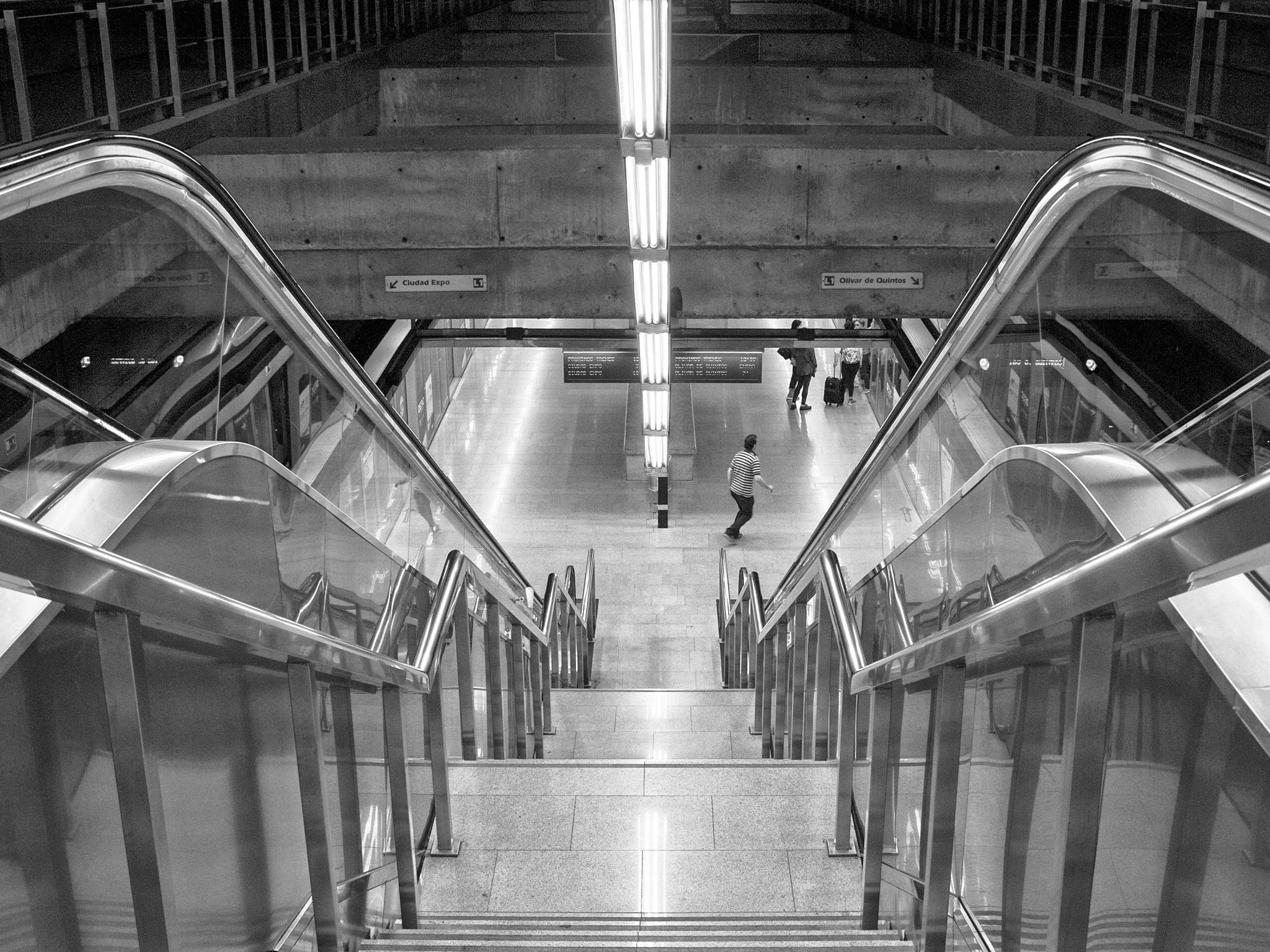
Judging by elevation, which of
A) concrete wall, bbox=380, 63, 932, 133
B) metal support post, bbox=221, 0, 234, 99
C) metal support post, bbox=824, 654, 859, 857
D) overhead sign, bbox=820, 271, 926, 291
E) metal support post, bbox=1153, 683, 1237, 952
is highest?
metal support post, bbox=221, 0, 234, 99

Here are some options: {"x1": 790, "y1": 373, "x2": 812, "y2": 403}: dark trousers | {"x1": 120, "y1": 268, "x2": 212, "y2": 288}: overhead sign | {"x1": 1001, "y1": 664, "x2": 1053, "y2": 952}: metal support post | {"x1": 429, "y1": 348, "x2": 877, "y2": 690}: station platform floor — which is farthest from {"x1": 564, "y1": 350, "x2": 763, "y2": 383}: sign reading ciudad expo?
{"x1": 1001, "y1": 664, "x2": 1053, "y2": 952}: metal support post

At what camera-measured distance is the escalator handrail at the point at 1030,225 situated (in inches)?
67.4

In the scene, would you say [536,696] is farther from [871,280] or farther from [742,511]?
[742,511]

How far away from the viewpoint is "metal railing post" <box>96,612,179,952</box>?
59.6 inches

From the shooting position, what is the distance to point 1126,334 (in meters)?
3.13

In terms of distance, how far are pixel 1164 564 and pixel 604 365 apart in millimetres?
11722

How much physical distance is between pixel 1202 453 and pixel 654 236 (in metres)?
5.40

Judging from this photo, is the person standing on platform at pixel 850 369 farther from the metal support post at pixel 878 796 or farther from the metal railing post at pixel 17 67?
the metal support post at pixel 878 796

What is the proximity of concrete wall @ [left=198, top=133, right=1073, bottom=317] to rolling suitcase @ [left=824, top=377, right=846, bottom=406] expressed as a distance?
330 inches

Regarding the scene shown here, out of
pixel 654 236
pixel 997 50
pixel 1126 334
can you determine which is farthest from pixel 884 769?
pixel 997 50

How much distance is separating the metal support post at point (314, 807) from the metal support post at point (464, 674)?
52.5 inches

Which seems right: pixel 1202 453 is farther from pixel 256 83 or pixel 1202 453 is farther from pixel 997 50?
pixel 997 50

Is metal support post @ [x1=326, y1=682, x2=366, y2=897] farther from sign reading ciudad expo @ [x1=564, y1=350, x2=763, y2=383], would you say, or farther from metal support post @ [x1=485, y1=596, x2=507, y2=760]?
sign reading ciudad expo @ [x1=564, y1=350, x2=763, y2=383]

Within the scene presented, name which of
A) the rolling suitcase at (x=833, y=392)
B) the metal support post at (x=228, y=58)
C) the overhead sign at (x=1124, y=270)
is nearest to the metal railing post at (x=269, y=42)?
the metal support post at (x=228, y=58)
